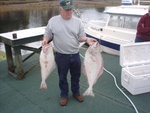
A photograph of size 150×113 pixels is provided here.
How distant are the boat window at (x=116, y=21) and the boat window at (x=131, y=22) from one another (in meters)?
0.23

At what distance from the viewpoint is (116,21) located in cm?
857

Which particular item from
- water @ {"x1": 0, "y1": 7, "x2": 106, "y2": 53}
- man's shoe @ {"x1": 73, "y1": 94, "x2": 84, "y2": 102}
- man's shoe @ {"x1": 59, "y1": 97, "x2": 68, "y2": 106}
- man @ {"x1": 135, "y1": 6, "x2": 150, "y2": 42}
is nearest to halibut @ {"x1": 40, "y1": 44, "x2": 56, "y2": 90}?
man's shoe @ {"x1": 59, "y1": 97, "x2": 68, "y2": 106}

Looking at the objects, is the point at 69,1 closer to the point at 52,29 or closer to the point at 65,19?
the point at 65,19

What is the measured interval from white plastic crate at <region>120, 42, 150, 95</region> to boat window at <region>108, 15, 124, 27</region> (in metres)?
3.70

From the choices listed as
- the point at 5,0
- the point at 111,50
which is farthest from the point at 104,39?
the point at 5,0

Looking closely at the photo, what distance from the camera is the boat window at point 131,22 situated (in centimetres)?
785

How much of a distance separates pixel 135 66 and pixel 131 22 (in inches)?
144

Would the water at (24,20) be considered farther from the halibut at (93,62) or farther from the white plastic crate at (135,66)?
the halibut at (93,62)

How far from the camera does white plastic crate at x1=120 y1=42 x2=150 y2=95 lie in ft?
14.1

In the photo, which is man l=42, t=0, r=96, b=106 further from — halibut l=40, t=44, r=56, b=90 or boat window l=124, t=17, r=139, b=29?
boat window l=124, t=17, r=139, b=29

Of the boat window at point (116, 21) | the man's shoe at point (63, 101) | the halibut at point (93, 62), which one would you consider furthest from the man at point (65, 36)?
the boat window at point (116, 21)

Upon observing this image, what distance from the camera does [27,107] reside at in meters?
4.03

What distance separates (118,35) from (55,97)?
4.69m

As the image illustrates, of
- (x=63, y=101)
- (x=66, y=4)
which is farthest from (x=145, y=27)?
(x=63, y=101)
